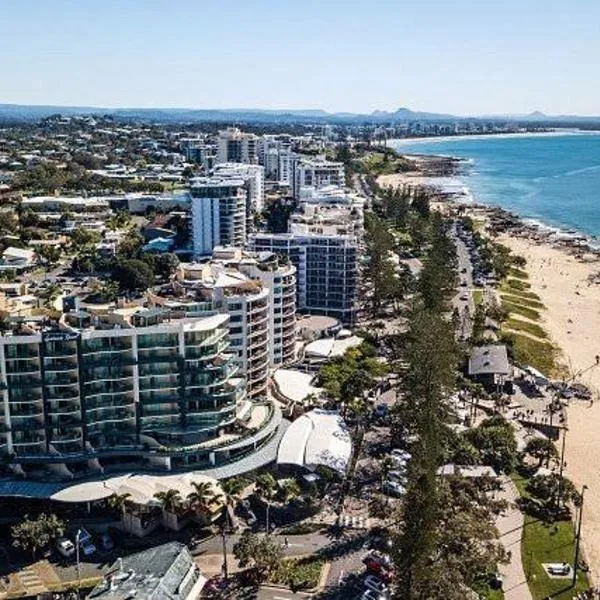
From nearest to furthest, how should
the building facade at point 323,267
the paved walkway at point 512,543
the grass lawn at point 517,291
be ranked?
the paved walkway at point 512,543, the building facade at point 323,267, the grass lawn at point 517,291

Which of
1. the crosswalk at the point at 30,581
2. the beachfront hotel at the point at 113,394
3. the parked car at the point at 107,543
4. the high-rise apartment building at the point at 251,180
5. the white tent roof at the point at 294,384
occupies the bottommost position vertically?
the crosswalk at the point at 30,581

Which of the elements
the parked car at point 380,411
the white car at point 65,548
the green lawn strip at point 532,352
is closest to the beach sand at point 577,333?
the green lawn strip at point 532,352

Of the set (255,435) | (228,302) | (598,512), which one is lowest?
(598,512)

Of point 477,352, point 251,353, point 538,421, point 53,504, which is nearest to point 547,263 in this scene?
point 477,352

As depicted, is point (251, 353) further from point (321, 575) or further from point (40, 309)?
point (321, 575)

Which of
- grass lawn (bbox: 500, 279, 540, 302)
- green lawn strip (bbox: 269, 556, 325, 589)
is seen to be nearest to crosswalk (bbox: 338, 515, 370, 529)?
green lawn strip (bbox: 269, 556, 325, 589)

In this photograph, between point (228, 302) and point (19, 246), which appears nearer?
point (228, 302)

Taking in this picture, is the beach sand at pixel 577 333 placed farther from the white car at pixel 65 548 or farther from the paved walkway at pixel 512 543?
the white car at pixel 65 548
